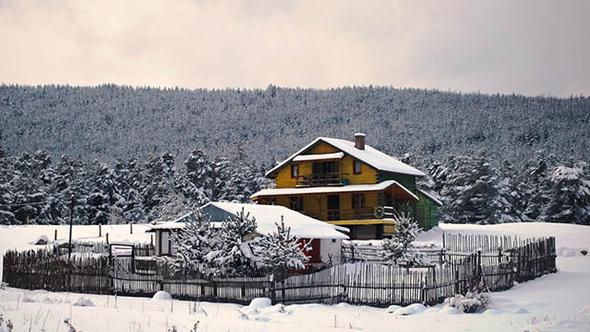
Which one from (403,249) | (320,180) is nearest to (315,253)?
(403,249)

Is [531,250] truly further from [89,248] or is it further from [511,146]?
[511,146]

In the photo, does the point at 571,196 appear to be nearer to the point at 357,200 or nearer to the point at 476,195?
the point at 476,195

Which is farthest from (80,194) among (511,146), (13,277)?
(511,146)

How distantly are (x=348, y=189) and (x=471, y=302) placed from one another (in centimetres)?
3035

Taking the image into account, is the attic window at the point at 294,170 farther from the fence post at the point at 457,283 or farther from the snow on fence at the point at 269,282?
the fence post at the point at 457,283

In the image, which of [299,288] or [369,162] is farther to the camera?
[369,162]

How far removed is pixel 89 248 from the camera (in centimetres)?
4688

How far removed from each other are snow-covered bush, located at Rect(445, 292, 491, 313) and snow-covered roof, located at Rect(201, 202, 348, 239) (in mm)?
13312

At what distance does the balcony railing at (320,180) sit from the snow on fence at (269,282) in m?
24.8

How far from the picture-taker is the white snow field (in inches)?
727

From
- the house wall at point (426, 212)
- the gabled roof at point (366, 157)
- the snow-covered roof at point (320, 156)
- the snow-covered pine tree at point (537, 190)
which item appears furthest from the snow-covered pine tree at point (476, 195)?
the snow-covered roof at point (320, 156)

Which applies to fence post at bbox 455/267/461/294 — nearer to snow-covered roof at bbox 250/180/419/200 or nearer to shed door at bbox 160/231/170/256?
shed door at bbox 160/231/170/256

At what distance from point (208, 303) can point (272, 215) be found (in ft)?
50.3

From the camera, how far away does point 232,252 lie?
3309 centimetres
